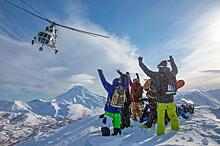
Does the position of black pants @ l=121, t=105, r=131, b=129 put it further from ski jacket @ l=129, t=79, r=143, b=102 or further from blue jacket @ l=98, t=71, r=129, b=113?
blue jacket @ l=98, t=71, r=129, b=113

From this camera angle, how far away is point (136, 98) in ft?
52.1

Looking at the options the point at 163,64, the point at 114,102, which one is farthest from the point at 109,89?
the point at 163,64

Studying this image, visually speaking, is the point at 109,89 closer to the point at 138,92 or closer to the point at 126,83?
the point at 126,83

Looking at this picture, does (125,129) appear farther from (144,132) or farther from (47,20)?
(47,20)

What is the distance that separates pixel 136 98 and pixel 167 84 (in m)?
→ 4.78

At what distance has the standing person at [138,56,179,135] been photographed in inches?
434

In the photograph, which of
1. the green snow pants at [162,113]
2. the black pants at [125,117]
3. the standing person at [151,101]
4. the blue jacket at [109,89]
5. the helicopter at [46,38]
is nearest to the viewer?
the green snow pants at [162,113]

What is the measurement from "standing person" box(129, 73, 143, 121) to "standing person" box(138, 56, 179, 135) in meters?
4.40

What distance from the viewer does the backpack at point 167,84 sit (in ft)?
36.7

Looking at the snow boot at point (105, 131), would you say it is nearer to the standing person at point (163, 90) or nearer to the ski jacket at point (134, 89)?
the standing person at point (163, 90)

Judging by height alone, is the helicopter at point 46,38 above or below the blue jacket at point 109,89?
above

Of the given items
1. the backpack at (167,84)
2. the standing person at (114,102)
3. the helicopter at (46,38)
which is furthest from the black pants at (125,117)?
the helicopter at (46,38)

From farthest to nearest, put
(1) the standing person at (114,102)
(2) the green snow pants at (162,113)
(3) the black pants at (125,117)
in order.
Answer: (3) the black pants at (125,117) < (1) the standing person at (114,102) < (2) the green snow pants at (162,113)

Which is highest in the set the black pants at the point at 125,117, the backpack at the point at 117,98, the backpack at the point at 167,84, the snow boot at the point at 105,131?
the backpack at the point at 167,84
